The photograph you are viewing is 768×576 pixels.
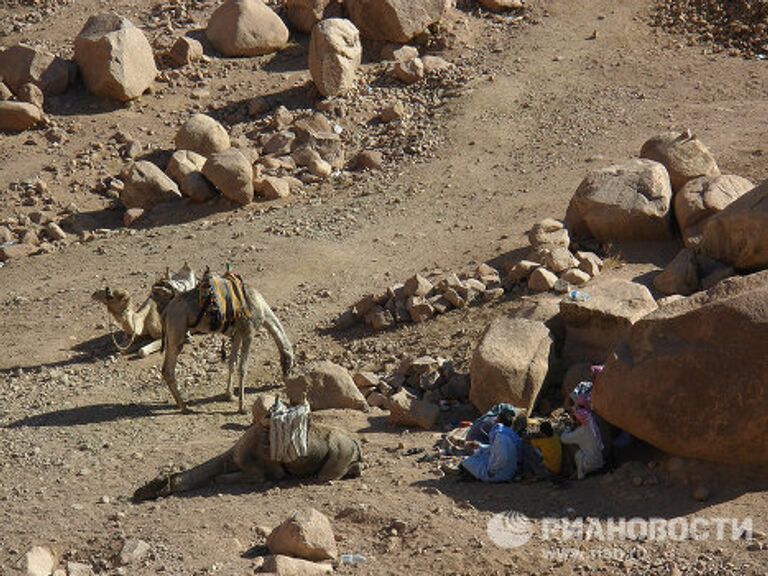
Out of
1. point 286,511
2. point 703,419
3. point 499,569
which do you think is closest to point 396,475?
point 286,511

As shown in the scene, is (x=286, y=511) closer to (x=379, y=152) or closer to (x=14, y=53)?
(x=379, y=152)

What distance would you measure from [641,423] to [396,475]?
2041 millimetres

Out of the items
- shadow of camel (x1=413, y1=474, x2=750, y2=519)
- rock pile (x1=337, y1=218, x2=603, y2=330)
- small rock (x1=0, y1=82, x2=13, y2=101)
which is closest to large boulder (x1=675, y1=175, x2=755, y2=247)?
rock pile (x1=337, y1=218, x2=603, y2=330)

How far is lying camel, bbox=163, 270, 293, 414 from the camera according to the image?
528 inches

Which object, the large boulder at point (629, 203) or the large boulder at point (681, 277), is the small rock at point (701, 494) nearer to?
the large boulder at point (681, 277)

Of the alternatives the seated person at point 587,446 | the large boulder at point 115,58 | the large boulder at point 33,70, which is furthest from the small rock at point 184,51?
the seated person at point 587,446

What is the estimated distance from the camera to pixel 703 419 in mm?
10531

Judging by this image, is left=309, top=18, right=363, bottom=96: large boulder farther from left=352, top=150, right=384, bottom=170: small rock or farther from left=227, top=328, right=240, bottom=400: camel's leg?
left=227, top=328, right=240, bottom=400: camel's leg

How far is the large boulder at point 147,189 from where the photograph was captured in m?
18.9

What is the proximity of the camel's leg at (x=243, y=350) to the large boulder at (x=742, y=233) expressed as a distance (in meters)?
4.49

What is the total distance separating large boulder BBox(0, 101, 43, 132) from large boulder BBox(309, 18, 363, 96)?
400 centimetres

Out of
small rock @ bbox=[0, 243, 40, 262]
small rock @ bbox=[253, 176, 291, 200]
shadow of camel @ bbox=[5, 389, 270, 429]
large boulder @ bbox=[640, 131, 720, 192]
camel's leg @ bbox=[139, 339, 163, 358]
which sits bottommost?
small rock @ bbox=[0, 243, 40, 262]

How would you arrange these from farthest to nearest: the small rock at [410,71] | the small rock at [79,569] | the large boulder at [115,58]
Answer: the small rock at [410,71] < the large boulder at [115,58] < the small rock at [79,569]

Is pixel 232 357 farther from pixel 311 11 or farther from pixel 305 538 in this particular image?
pixel 311 11
